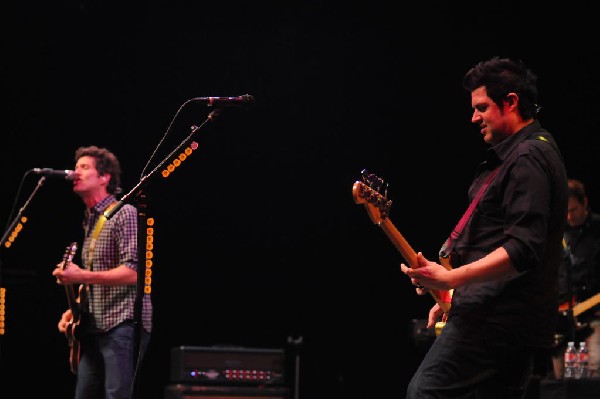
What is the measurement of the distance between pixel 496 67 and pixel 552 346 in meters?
0.95

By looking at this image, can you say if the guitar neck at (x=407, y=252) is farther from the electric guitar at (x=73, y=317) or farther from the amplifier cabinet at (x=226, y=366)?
the amplifier cabinet at (x=226, y=366)

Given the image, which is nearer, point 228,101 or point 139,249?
point 139,249

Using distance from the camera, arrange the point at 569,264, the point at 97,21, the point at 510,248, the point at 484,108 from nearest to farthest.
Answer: the point at 510,248, the point at 484,108, the point at 569,264, the point at 97,21

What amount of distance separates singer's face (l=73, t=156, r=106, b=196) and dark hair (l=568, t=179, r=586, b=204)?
327cm

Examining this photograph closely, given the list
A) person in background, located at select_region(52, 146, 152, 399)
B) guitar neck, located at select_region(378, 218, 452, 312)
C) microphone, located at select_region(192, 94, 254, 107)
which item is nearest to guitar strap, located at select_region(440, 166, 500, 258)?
guitar neck, located at select_region(378, 218, 452, 312)

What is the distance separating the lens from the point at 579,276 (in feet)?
22.3

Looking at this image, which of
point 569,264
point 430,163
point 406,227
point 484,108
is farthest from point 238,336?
point 484,108

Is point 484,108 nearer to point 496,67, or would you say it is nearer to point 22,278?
point 496,67

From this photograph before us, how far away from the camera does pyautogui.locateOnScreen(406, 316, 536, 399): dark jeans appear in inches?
116

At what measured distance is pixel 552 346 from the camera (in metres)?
3.04

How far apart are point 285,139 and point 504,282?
17.1 ft

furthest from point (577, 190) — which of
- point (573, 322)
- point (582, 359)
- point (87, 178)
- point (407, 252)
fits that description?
point (407, 252)

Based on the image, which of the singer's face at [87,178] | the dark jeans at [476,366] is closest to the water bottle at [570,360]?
the singer's face at [87,178]

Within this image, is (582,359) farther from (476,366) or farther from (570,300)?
(476,366)
